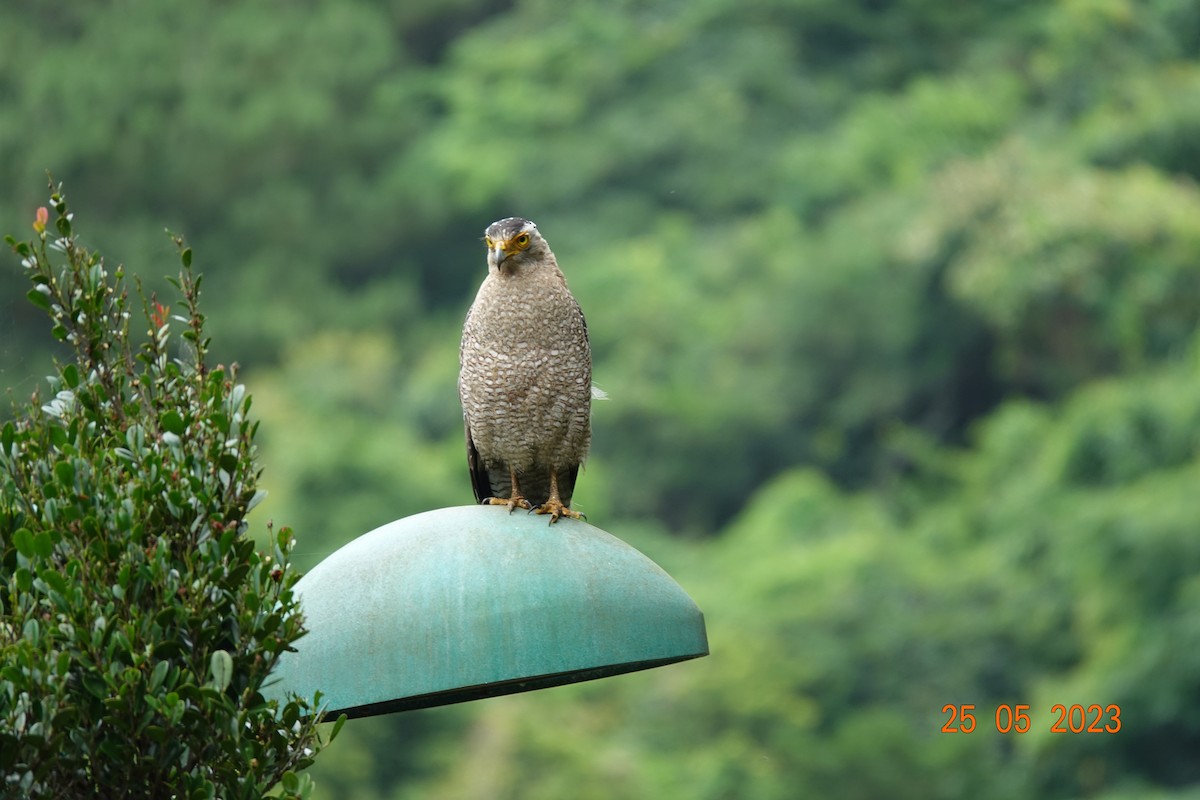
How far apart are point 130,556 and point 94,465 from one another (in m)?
0.23

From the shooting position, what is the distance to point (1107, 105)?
26.9 meters

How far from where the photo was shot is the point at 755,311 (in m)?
27.7

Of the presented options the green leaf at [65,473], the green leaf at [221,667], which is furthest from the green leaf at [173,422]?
the green leaf at [221,667]

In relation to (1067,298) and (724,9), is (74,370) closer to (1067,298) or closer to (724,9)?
(1067,298)

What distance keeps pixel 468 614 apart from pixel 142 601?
66 centimetres

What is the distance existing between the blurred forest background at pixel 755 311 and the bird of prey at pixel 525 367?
656cm

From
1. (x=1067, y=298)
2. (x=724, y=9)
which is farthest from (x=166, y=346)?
(x=724, y=9)

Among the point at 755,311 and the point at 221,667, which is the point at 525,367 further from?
the point at 755,311

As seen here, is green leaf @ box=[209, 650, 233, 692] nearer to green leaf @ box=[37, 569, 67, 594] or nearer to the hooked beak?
green leaf @ box=[37, 569, 67, 594]

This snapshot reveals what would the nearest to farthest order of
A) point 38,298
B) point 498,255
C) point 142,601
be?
point 142,601, point 38,298, point 498,255

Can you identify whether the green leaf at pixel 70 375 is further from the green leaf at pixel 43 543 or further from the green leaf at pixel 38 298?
the green leaf at pixel 43 543

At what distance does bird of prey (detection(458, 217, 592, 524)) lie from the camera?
4906mm
